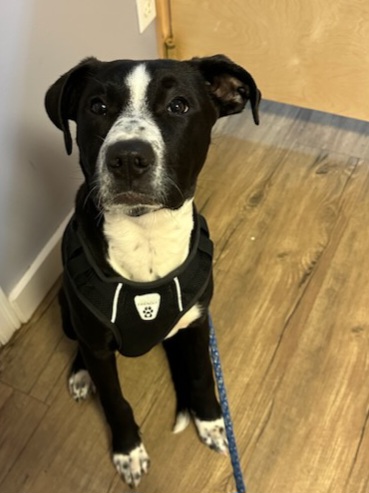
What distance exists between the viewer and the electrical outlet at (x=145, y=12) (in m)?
2.18

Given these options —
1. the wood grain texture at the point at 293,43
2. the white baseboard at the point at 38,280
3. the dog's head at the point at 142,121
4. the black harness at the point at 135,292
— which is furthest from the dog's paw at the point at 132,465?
the wood grain texture at the point at 293,43

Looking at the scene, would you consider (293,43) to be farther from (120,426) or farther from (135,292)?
(120,426)

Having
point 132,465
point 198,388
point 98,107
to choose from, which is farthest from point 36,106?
point 132,465

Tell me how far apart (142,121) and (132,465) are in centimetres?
99

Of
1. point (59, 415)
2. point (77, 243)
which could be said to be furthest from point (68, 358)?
point (77, 243)

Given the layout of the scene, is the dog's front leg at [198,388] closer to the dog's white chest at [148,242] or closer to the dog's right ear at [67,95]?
the dog's white chest at [148,242]

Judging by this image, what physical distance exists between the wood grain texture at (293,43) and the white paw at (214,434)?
1.38 meters

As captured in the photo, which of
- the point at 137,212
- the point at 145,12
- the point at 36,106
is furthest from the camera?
the point at 145,12

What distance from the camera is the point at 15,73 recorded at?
1654 mm

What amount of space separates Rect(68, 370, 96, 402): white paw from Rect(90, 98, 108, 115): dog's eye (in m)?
0.89

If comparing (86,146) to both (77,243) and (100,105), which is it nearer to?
(100,105)

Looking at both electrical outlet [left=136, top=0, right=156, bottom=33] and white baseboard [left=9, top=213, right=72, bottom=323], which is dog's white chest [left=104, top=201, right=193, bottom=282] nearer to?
white baseboard [left=9, top=213, right=72, bottom=323]

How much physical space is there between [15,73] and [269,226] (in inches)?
41.9

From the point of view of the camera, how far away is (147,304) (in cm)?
138
